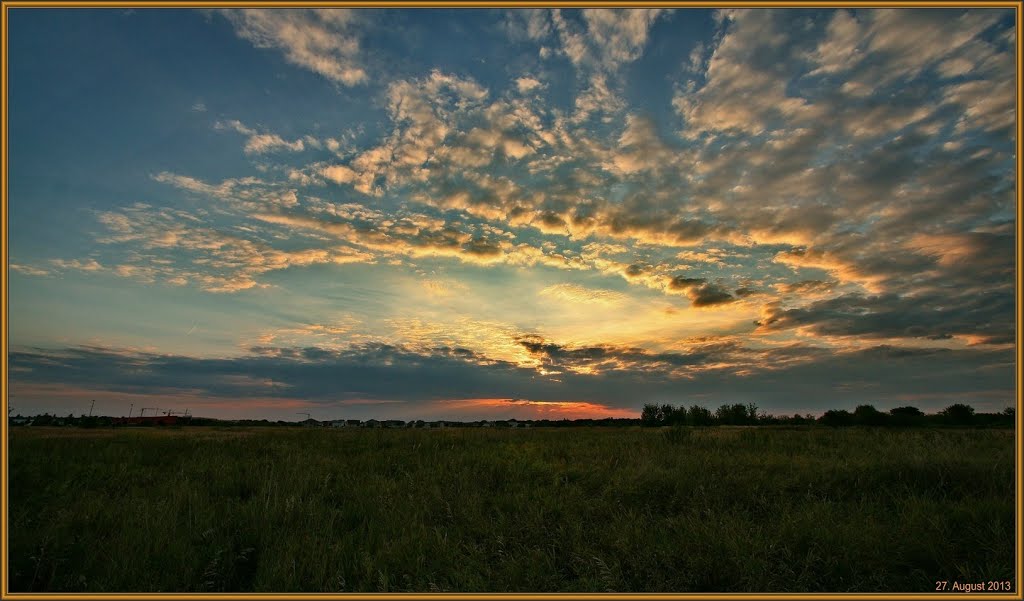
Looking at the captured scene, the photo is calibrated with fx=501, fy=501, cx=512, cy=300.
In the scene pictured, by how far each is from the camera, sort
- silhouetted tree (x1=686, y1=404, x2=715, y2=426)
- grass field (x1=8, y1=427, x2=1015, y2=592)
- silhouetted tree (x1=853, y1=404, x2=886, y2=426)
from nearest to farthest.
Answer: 1. grass field (x1=8, y1=427, x2=1015, y2=592)
2. silhouetted tree (x1=853, y1=404, x2=886, y2=426)
3. silhouetted tree (x1=686, y1=404, x2=715, y2=426)

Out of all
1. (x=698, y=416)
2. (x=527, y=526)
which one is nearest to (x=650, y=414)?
(x=698, y=416)

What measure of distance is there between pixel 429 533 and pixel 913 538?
520cm

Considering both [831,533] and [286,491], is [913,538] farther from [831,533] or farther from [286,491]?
[286,491]

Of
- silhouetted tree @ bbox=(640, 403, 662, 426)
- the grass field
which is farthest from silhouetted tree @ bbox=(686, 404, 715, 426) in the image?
the grass field

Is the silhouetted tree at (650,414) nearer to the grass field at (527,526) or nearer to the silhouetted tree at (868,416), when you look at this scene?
the silhouetted tree at (868,416)

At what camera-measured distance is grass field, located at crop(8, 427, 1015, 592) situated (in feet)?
15.7

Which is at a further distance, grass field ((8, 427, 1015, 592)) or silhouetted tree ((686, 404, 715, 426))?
silhouetted tree ((686, 404, 715, 426))

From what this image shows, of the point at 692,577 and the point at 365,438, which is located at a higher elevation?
the point at 692,577

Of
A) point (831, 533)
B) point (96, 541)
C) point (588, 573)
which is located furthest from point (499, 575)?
point (96, 541)

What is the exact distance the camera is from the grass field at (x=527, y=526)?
4777 mm

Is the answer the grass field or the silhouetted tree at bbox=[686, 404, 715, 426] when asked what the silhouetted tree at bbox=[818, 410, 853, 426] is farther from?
the grass field

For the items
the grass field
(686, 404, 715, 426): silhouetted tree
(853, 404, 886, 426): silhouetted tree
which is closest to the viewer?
the grass field

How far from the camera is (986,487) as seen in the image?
7.62 metres

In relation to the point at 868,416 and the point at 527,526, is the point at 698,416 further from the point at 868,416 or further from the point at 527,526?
the point at 527,526
